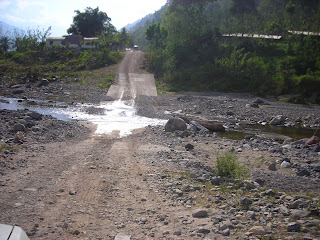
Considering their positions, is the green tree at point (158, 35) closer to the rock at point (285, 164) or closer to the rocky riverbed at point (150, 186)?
the rocky riverbed at point (150, 186)

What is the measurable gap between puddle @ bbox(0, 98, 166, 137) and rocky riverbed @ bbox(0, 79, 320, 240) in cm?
210

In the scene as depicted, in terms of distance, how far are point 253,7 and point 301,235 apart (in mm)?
52903

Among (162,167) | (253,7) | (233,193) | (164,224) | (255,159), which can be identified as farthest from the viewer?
(253,7)

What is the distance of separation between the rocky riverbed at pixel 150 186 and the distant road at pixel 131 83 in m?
13.1

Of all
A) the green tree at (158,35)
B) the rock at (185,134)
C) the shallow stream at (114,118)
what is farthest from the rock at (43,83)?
the rock at (185,134)

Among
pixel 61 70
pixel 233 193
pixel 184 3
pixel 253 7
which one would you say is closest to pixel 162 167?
pixel 233 193

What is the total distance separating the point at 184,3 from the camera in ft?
137

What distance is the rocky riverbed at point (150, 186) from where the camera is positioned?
20.0ft

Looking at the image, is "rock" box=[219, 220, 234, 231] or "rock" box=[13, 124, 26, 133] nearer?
"rock" box=[219, 220, 234, 231]

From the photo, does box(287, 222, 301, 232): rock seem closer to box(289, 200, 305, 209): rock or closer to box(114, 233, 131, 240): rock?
box(289, 200, 305, 209): rock

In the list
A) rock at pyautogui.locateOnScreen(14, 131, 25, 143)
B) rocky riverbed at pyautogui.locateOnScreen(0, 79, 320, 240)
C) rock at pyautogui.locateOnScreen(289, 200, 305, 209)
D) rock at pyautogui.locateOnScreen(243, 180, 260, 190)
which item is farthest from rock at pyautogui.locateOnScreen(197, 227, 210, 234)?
rock at pyautogui.locateOnScreen(14, 131, 25, 143)

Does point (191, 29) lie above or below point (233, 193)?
above

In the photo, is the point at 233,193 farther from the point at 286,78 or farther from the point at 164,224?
the point at 286,78

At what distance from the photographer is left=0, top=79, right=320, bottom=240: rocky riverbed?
6086mm
